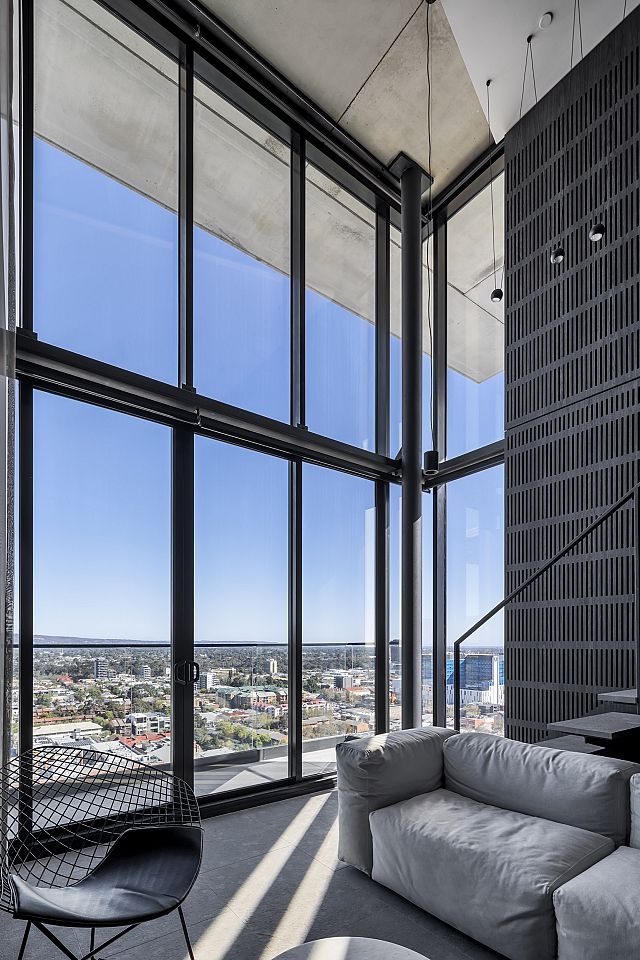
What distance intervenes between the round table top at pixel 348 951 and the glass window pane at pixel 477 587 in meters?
3.34

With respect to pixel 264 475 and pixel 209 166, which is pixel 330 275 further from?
pixel 264 475

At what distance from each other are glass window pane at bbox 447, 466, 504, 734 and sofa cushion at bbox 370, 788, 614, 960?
7.25ft

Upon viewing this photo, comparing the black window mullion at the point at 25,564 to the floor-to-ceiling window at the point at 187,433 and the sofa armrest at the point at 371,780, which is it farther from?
the sofa armrest at the point at 371,780

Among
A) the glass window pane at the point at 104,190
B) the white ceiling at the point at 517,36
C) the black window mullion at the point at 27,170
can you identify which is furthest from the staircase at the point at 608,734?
the white ceiling at the point at 517,36

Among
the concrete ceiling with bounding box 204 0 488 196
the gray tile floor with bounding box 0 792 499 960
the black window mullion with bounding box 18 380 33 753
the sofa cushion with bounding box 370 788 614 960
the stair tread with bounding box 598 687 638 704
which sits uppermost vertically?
the concrete ceiling with bounding box 204 0 488 196

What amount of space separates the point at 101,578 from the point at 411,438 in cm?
298

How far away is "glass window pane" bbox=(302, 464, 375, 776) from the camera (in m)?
5.10

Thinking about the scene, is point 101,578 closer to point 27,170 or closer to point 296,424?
point 296,424

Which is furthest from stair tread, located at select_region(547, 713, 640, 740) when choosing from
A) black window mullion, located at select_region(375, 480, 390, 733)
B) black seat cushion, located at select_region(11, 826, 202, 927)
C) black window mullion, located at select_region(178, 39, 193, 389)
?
black window mullion, located at select_region(178, 39, 193, 389)

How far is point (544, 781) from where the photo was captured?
294 centimetres

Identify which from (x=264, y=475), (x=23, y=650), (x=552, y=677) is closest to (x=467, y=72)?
(x=264, y=475)

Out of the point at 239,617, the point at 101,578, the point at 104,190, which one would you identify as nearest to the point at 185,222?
the point at 104,190

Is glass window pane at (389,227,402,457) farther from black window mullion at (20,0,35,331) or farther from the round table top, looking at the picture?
the round table top

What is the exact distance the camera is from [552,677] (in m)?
4.41
